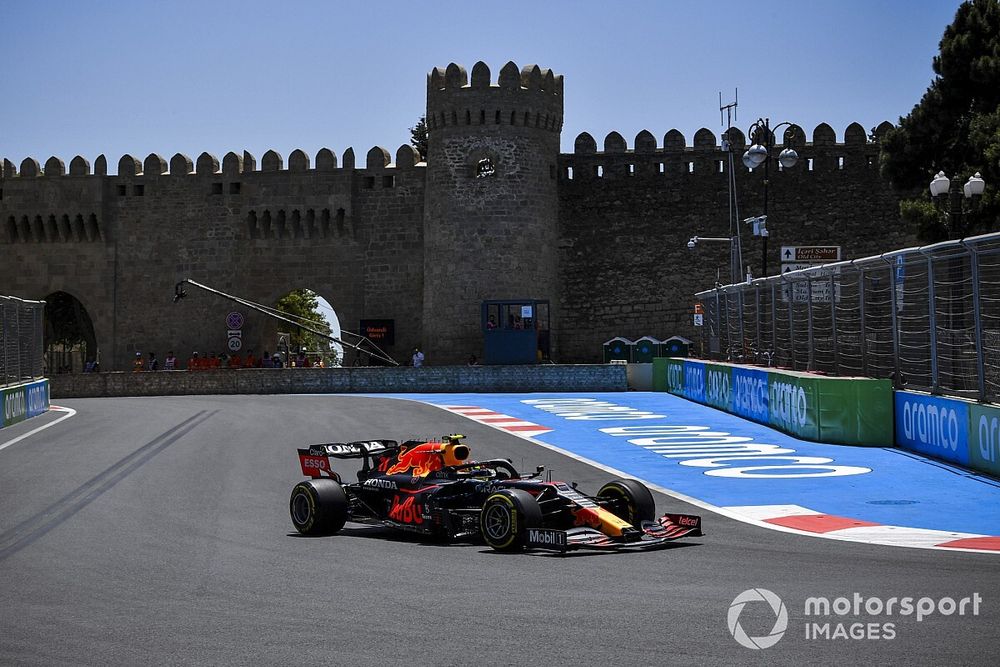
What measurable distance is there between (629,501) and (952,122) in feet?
100

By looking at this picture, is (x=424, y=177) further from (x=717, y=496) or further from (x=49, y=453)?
(x=717, y=496)

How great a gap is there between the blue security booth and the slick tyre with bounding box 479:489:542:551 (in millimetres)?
32628

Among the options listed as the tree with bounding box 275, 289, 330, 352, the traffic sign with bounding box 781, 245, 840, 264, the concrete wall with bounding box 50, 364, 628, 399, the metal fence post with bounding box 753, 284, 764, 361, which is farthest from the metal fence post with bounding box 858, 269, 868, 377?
the tree with bounding box 275, 289, 330, 352

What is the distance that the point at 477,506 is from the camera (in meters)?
9.76

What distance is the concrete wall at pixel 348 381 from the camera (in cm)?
3684

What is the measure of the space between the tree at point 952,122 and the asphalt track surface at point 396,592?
25.6m

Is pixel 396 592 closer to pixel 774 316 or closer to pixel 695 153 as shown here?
pixel 774 316

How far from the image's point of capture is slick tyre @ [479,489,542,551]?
892 cm

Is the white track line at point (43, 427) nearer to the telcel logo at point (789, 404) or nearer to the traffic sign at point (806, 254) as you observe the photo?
the telcel logo at point (789, 404)

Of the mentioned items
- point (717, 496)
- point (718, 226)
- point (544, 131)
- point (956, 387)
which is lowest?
point (717, 496)

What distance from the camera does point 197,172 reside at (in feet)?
158

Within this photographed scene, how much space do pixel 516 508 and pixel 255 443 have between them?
10.6m

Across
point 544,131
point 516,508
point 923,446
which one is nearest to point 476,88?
point 544,131

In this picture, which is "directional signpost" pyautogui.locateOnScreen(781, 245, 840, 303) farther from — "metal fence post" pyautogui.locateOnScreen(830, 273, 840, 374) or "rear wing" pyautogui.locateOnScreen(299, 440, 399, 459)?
"rear wing" pyautogui.locateOnScreen(299, 440, 399, 459)
